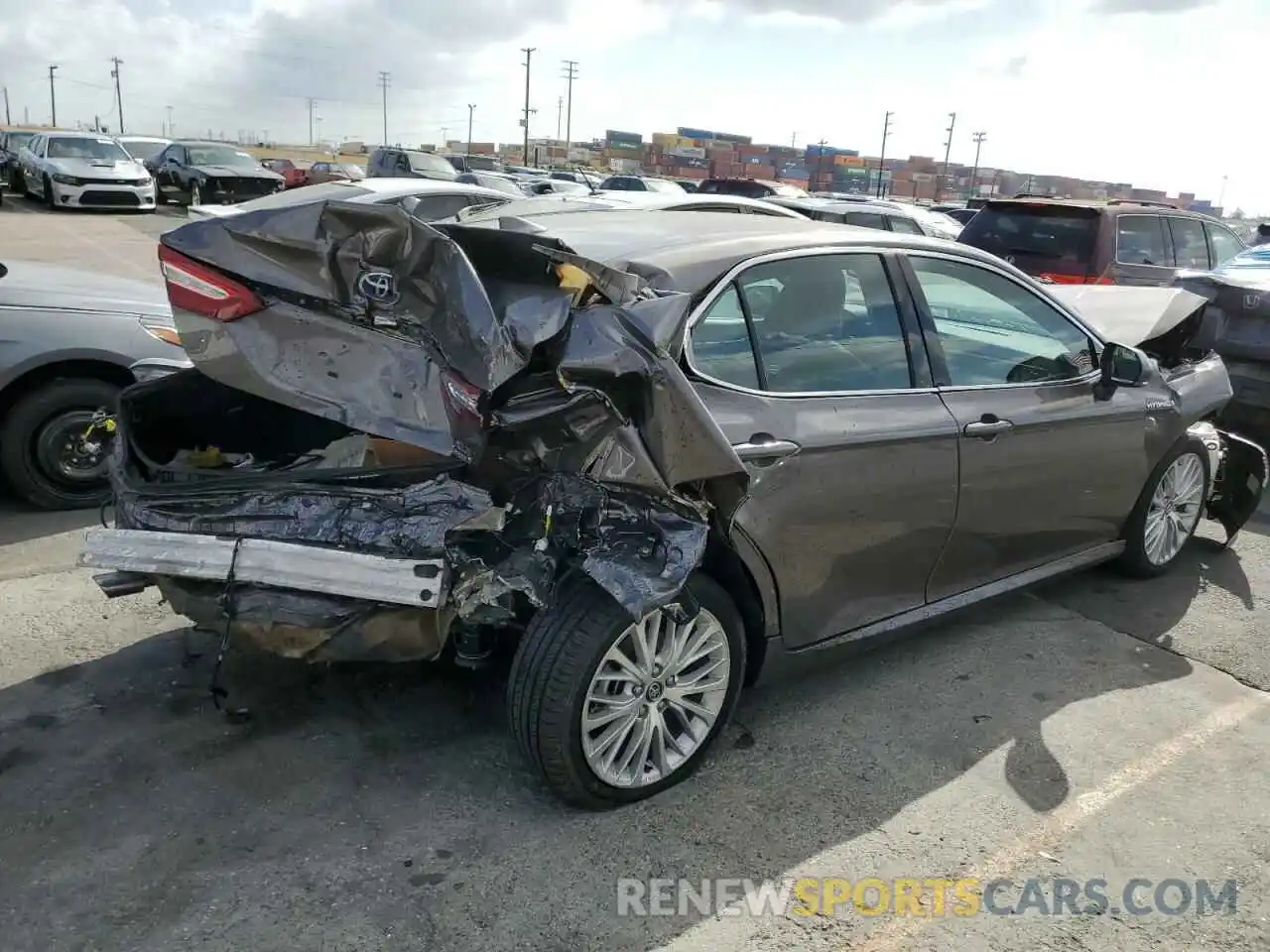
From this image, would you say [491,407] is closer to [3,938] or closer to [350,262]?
[350,262]

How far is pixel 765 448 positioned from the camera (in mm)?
2959

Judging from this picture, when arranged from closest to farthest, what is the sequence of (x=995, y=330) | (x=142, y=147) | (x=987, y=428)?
(x=987, y=428)
(x=995, y=330)
(x=142, y=147)

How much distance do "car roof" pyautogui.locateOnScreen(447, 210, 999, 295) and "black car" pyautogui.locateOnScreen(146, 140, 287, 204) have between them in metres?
21.3

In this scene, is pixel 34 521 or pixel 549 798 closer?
pixel 549 798

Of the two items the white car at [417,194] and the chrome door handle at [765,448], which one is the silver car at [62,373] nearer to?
the chrome door handle at [765,448]

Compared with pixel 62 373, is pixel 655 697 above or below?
below

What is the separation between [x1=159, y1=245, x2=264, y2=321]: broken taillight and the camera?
9.05ft

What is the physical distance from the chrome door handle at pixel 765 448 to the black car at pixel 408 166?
61.2 feet

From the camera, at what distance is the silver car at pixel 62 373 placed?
4867 mm

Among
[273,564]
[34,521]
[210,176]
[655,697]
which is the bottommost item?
[34,521]

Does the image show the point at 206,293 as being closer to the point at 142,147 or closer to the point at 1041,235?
the point at 1041,235

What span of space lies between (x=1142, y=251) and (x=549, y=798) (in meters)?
9.04

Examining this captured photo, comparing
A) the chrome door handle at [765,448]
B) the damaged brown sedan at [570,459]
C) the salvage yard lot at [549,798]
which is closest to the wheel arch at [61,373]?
the salvage yard lot at [549,798]

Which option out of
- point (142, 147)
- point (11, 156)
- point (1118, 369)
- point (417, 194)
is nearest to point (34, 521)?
point (1118, 369)
